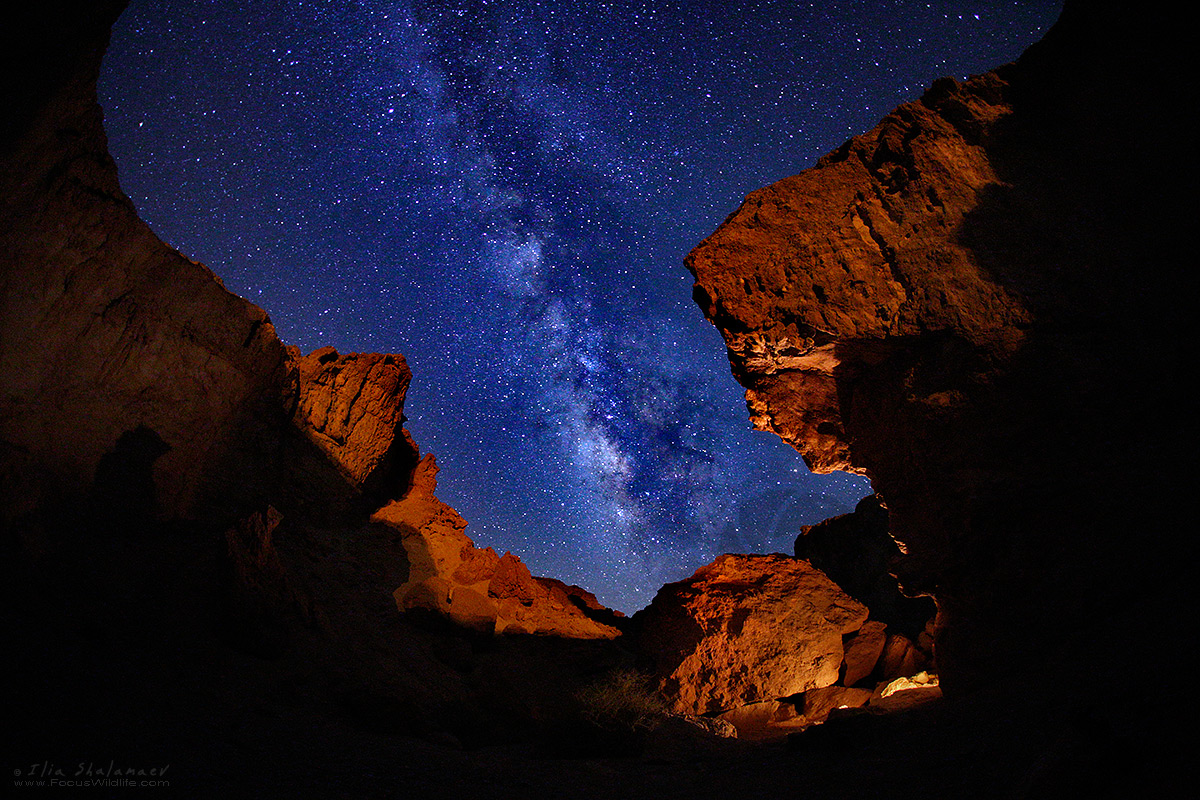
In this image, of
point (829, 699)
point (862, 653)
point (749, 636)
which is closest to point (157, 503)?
point (749, 636)

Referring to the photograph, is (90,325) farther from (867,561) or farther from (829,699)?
(867,561)

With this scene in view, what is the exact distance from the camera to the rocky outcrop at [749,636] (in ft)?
43.3

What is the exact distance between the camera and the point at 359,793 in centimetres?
457

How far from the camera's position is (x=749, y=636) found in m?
13.6

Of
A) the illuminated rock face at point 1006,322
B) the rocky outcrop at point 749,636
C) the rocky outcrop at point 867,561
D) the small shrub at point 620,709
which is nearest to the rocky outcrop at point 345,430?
the small shrub at point 620,709

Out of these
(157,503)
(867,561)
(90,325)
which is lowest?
(157,503)

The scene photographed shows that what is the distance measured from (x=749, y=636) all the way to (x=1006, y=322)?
985 centimetres

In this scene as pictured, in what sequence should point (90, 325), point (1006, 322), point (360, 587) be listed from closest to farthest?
point (1006, 322) → point (90, 325) → point (360, 587)

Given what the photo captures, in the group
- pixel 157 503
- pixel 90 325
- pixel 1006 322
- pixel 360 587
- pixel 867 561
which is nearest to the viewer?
pixel 1006 322

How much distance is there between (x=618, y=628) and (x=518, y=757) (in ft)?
31.2

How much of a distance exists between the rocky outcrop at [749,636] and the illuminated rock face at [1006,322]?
241 inches

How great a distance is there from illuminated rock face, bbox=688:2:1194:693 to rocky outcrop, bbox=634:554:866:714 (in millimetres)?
6133

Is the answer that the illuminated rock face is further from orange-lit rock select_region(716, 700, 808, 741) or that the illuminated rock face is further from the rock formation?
the rock formation

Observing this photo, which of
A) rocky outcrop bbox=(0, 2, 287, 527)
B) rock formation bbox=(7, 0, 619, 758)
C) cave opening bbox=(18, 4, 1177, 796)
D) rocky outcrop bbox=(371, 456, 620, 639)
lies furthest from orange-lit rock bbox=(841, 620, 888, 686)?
rocky outcrop bbox=(0, 2, 287, 527)
